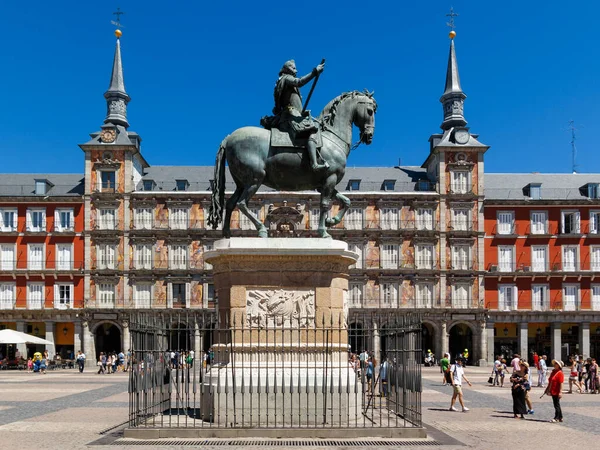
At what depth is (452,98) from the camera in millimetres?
69625

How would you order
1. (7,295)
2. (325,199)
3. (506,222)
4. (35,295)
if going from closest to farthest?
(325,199), (7,295), (35,295), (506,222)

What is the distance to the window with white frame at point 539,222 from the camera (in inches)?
2547

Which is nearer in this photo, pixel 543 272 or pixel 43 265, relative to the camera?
pixel 43 265

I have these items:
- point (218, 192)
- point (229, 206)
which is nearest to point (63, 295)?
point (218, 192)

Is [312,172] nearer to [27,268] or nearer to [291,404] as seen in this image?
[291,404]

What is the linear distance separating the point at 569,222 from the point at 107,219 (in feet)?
129

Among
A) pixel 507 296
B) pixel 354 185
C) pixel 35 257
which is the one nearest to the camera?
pixel 35 257

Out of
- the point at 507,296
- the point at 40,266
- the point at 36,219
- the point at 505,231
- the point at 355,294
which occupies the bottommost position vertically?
the point at 507,296

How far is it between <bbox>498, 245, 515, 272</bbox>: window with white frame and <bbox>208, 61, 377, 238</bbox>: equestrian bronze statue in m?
51.8

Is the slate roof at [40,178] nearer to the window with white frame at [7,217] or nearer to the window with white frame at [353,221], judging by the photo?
the window with white frame at [7,217]

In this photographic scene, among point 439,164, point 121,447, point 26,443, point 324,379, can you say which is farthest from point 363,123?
point 439,164

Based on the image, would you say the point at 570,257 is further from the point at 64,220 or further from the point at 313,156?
the point at 313,156

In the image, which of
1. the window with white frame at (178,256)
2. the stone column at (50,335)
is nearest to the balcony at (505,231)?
the window with white frame at (178,256)

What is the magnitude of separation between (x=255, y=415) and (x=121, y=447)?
2.47 metres
